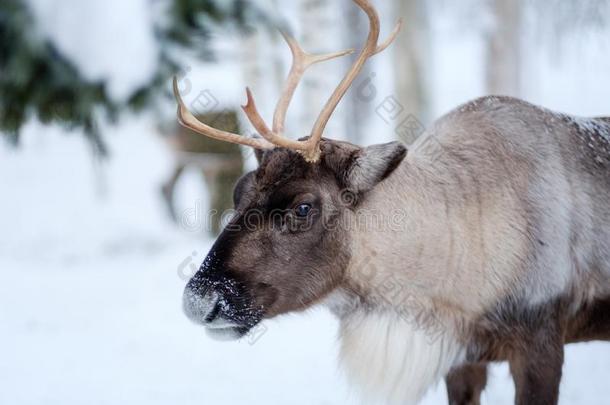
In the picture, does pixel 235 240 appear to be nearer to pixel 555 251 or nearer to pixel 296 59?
pixel 296 59

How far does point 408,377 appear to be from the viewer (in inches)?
125

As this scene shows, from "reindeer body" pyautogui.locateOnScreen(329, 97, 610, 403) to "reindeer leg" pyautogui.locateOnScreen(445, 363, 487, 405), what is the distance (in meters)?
0.34

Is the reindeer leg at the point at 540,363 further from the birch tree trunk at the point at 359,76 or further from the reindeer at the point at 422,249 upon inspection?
the birch tree trunk at the point at 359,76

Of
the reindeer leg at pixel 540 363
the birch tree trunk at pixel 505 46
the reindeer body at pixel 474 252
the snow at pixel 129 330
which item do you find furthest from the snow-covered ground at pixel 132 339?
the birch tree trunk at pixel 505 46

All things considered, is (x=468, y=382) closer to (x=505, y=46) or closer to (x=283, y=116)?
(x=283, y=116)

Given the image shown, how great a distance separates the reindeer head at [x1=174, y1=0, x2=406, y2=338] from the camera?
2.90m

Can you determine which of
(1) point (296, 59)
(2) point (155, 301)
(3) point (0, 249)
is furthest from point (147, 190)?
(1) point (296, 59)

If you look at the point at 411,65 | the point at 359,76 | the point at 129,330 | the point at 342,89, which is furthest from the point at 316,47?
the point at 342,89

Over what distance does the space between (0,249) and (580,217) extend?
717 cm

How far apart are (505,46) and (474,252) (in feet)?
26.1

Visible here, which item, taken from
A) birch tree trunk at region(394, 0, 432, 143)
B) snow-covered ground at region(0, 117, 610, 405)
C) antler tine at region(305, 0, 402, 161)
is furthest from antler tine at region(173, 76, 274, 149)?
birch tree trunk at region(394, 0, 432, 143)

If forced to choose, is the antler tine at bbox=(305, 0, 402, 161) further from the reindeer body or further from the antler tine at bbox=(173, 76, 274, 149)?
the reindeer body

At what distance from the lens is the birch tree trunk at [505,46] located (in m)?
10.2

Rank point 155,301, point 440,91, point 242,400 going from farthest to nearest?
point 440,91 < point 155,301 < point 242,400
